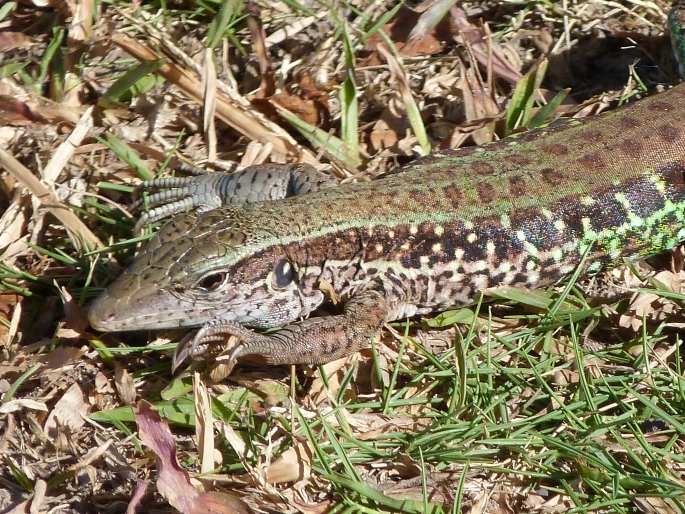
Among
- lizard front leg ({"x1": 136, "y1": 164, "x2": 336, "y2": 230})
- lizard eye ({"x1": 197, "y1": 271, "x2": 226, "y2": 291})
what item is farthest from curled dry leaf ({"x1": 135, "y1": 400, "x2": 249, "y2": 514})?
lizard front leg ({"x1": 136, "y1": 164, "x2": 336, "y2": 230})

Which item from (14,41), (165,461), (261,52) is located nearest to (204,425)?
(165,461)

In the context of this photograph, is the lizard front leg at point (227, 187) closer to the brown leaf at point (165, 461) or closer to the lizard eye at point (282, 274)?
the lizard eye at point (282, 274)

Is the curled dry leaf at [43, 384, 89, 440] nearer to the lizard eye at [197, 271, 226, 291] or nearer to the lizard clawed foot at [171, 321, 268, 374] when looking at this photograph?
the lizard clawed foot at [171, 321, 268, 374]

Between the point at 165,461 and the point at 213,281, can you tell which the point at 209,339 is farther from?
the point at 165,461

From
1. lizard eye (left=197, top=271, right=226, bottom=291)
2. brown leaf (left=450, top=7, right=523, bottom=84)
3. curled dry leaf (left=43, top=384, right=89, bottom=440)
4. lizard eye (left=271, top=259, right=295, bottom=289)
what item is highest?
brown leaf (left=450, top=7, right=523, bottom=84)

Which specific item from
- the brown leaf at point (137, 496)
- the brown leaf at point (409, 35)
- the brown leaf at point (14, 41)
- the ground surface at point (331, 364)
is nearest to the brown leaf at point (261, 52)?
the ground surface at point (331, 364)

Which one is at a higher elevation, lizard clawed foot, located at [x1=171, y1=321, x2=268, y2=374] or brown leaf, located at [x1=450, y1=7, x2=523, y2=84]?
brown leaf, located at [x1=450, y1=7, x2=523, y2=84]

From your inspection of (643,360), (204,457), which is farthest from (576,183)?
(204,457)
